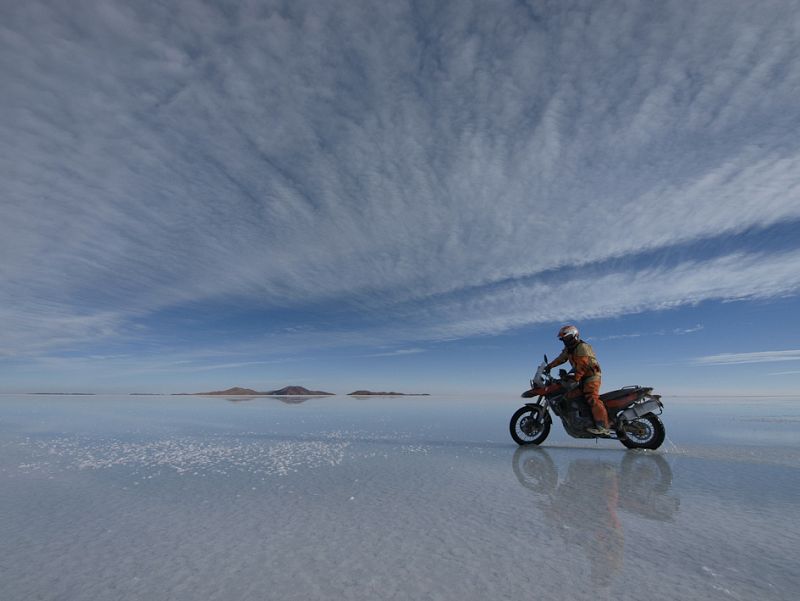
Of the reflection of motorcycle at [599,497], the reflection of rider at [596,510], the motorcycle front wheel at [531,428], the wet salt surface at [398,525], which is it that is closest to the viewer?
the wet salt surface at [398,525]

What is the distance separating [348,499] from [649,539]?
344 cm

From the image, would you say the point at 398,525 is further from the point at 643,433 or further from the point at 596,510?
the point at 643,433

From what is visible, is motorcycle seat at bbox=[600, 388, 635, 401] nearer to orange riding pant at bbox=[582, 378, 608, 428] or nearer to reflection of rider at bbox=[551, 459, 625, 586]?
orange riding pant at bbox=[582, 378, 608, 428]

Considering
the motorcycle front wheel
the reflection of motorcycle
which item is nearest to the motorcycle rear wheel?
the reflection of motorcycle

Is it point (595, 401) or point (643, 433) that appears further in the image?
point (643, 433)

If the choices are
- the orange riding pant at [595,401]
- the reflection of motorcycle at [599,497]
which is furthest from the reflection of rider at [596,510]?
the orange riding pant at [595,401]

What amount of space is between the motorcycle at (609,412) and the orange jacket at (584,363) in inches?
11.4

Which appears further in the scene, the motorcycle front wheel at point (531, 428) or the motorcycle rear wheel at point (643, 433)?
the motorcycle front wheel at point (531, 428)

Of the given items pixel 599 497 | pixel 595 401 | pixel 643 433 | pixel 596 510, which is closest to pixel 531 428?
pixel 595 401

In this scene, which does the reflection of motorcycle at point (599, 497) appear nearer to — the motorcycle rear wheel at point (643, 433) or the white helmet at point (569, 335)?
the motorcycle rear wheel at point (643, 433)

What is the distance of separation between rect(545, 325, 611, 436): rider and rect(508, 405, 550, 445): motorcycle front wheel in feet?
3.84

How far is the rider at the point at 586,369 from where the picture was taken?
947 centimetres

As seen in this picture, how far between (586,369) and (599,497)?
475 cm

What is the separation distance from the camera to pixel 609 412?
995 cm
